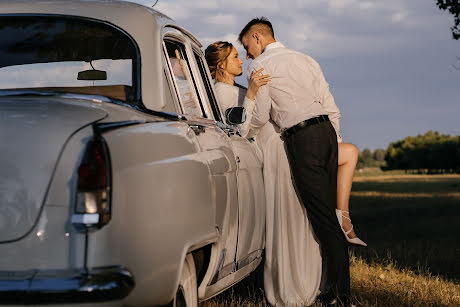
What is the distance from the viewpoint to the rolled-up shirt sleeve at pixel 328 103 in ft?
21.5

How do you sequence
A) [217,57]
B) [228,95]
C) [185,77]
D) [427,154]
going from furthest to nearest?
[427,154], [217,57], [228,95], [185,77]

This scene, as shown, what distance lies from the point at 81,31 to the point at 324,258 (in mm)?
3251

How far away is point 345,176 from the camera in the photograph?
6496 millimetres

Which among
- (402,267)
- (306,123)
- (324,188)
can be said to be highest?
(306,123)

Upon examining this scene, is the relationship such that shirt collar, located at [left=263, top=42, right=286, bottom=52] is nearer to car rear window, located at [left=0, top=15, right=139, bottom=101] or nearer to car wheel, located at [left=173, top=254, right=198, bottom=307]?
car rear window, located at [left=0, top=15, right=139, bottom=101]

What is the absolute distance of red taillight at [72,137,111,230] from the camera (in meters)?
3.00

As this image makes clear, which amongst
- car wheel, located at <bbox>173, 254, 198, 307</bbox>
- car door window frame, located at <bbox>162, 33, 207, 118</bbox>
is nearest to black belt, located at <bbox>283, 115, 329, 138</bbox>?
car door window frame, located at <bbox>162, 33, 207, 118</bbox>

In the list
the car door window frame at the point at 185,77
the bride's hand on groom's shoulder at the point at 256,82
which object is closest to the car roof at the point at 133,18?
the car door window frame at the point at 185,77

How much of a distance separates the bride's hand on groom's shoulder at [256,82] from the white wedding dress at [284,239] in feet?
0.36

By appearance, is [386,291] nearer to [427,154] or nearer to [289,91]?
[289,91]

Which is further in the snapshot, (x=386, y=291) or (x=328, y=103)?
(x=386, y=291)

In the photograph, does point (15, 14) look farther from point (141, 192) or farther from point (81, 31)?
point (141, 192)

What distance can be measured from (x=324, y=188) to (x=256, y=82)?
1.05 meters

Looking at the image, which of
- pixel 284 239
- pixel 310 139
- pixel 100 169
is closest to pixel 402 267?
pixel 284 239
